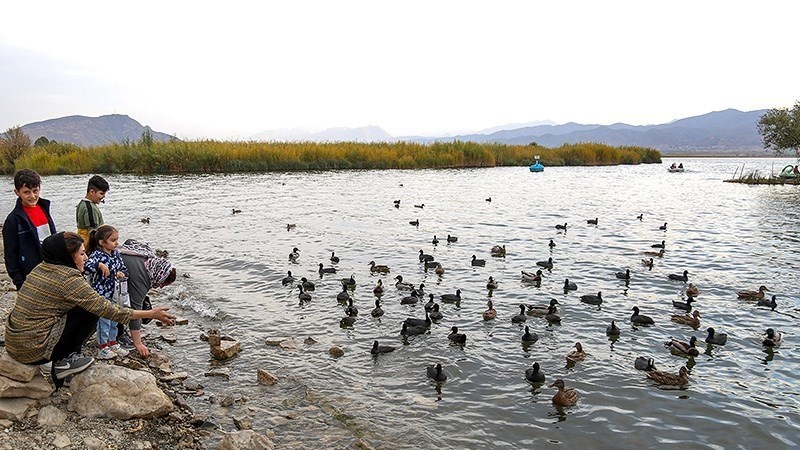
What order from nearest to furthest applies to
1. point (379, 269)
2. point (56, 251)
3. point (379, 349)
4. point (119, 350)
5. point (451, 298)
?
point (56, 251), point (119, 350), point (379, 349), point (451, 298), point (379, 269)

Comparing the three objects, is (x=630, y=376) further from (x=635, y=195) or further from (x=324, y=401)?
(x=635, y=195)

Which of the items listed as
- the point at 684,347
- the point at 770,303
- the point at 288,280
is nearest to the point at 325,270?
the point at 288,280

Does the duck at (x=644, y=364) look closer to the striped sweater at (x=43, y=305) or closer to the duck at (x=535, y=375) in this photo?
the duck at (x=535, y=375)

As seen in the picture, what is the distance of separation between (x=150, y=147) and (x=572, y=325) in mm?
46348

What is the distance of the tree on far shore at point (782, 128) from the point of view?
49.1 meters

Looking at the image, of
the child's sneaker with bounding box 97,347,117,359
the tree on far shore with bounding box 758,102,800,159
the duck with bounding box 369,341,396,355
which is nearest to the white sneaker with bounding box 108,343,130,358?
the child's sneaker with bounding box 97,347,117,359

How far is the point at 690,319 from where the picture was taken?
11273mm

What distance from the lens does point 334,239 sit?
20.8 meters

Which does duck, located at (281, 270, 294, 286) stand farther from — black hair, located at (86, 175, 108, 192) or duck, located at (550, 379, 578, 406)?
duck, located at (550, 379, 578, 406)

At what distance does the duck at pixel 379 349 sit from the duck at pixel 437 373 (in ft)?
3.89

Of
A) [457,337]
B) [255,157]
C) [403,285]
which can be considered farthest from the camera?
[255,157]

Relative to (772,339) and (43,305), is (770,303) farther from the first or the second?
(43,305)

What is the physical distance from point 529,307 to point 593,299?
1766 millimetres

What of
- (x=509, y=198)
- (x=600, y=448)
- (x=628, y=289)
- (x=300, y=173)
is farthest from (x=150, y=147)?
(x=600, y=448)
